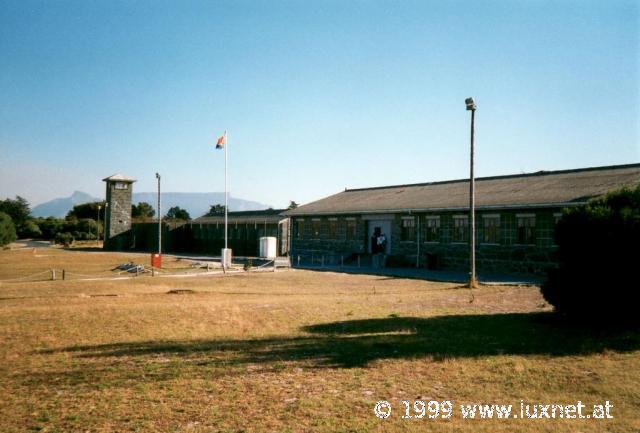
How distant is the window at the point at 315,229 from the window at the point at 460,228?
41.7ft

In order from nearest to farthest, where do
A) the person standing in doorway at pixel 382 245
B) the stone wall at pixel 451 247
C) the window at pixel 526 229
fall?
the stone wall at pixel 451 247, the window at pixel 526 229, the person standing in doorway at pixel 382 245

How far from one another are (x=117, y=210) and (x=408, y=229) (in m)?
38.1

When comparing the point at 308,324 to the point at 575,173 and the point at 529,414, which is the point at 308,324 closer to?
the point at 529,414

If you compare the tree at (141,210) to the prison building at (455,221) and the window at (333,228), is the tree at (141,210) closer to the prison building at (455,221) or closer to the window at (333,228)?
the prison building at (455,221)

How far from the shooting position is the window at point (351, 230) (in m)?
35.8

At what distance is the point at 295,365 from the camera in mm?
8273

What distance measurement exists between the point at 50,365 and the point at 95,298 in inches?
361

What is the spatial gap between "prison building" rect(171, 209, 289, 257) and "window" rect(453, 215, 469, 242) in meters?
19.1

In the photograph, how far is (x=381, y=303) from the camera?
1588cm

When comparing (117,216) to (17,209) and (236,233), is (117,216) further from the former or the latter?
(17,209)

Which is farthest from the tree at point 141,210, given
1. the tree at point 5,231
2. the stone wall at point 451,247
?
the stone wall at point 451,247

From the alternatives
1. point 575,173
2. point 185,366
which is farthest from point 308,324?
point 575,173

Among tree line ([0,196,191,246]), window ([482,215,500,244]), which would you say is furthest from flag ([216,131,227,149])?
tree line ([0,196,191,246])

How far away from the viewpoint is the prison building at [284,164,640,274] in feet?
81.4
